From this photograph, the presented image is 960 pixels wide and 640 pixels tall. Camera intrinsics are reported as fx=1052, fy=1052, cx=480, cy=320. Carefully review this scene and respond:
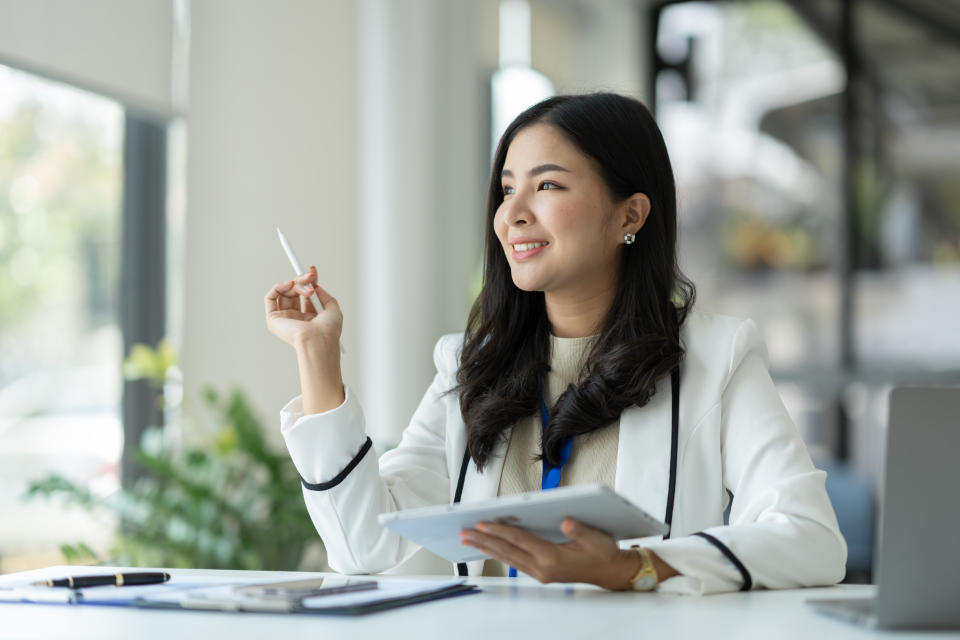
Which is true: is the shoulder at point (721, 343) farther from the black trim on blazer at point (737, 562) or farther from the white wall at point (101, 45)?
the white wall at point (101, 45)

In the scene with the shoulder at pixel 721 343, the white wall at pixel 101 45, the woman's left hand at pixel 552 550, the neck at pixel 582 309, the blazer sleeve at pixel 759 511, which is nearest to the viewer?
the woman's left hand at pixel 552 550

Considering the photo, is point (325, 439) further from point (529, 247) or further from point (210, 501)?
point (210, 501)

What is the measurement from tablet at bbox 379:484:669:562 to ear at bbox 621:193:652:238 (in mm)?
794

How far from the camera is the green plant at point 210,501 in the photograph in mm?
3209

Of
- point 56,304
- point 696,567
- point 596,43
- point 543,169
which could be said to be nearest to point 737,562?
point 696,567

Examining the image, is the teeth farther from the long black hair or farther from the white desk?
the white desk

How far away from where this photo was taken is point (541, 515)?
1.24 m

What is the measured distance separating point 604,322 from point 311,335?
0.57 m

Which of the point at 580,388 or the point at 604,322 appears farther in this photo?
the point at 604,322

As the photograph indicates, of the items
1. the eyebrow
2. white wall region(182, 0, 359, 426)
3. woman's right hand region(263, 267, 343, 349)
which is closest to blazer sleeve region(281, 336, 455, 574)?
woman's right hand region(263, 267, 343, 349)

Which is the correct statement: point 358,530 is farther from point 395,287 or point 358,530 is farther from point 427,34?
point 427,34

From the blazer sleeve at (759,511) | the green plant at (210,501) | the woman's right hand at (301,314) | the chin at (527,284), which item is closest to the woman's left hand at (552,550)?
the blazer sleeve at (759,511)

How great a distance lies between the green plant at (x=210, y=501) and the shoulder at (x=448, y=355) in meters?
1.43

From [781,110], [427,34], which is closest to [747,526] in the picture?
[427,34]
